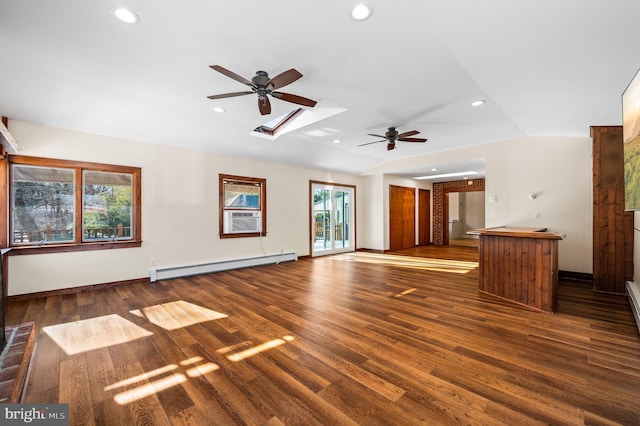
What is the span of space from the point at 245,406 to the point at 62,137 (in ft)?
15.9

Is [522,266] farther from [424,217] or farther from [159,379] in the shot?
[424,217]

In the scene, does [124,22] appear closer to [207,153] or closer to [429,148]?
[207,153]

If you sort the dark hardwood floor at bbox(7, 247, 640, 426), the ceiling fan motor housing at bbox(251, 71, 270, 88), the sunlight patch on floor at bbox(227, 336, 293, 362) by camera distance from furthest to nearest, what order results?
1. the ceiling fan motor housing at bbox(251, 71, 270, 88)
2. the sunlight patch on floor at bbox(227, 336, 293, 362)
3. the dark hardwood floor at bbox(7, 247, 640, 426)

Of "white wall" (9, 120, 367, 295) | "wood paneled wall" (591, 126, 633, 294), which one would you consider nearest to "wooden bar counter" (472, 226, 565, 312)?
"wood paneled wall" (591, 126, 633, 294)

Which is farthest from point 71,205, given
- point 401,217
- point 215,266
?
point 401,217

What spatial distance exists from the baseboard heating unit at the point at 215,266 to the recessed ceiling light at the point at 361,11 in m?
4.92

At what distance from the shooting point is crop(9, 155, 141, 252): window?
3.88 meters

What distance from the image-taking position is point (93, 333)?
2.72 metres

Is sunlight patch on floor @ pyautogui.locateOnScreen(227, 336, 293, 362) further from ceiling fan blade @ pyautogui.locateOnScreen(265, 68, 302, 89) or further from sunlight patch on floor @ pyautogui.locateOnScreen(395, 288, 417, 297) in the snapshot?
ceiling fan blade @ pyautogui.locateOnScreen(265, 68, 302, 89)

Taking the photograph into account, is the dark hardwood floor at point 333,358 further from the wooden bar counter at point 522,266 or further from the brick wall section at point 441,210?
the brick wall section at point 441,210

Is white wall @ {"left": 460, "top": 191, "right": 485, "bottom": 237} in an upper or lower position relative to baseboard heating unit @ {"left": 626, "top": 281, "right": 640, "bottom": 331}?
upper

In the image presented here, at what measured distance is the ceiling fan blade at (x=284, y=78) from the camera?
8.10ft

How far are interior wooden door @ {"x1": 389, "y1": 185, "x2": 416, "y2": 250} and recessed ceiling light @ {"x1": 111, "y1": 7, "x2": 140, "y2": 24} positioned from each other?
749 cm

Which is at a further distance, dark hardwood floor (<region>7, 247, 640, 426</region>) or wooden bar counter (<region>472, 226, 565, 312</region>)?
wooden bar counter (<region>472, 226, 565, 312</region>)
